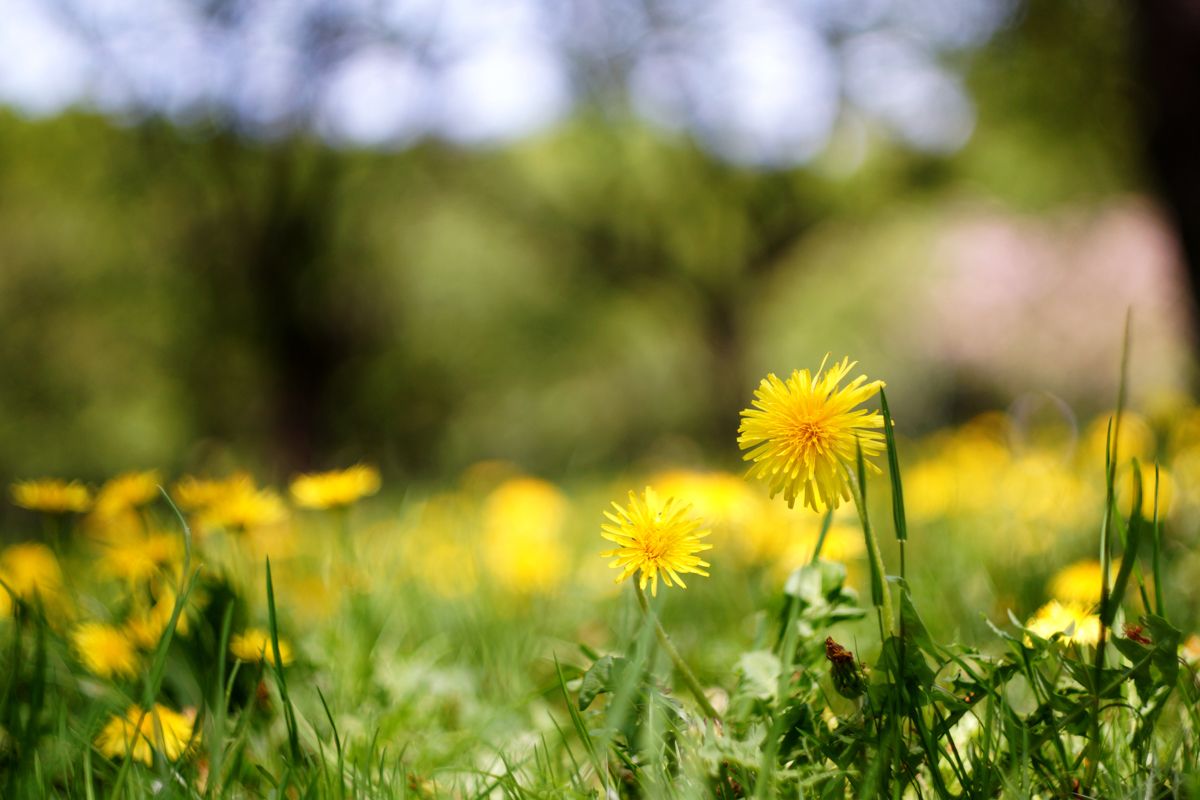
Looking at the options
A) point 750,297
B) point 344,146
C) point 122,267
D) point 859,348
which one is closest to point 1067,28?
→ point 750,297

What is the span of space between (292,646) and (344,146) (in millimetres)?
10570

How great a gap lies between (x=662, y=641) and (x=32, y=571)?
1742 millimetres

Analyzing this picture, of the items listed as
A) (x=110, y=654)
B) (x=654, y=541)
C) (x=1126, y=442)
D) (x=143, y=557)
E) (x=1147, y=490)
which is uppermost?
(x=1126, y=442)

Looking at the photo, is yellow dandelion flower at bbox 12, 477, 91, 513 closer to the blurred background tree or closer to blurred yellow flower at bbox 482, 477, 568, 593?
blurred yellow flower at bbox 482, 477, 568, 593

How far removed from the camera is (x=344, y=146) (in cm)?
Answer: 1091

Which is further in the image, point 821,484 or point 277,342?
point 277,342

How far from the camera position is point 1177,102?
3.26m

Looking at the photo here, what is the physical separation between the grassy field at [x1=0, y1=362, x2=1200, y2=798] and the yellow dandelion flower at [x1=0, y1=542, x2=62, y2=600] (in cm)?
2

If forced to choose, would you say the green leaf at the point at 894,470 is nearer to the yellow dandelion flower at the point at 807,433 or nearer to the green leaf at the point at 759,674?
the yellow dandelion flower at the point at 807,433

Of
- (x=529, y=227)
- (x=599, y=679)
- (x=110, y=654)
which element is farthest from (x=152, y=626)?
(x=529, y=227)

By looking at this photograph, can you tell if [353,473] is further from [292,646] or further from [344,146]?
[344,146]

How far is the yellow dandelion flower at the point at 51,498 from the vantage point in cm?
141

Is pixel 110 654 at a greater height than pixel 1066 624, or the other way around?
pixel 1066 624

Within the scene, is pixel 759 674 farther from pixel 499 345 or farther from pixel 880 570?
pixel 499 345
